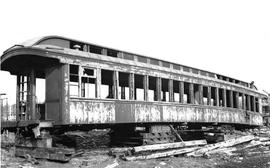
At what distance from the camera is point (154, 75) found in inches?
535

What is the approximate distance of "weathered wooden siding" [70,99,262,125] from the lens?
409 inches

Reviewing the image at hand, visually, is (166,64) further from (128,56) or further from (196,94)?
(196,94)

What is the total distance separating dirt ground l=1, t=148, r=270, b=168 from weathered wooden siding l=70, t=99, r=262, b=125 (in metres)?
1.28

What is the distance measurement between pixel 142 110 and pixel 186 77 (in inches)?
151

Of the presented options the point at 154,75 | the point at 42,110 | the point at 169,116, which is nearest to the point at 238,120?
the point at 169,116

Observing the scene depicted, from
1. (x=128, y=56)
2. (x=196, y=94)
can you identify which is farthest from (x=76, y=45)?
(x=196, y=94)

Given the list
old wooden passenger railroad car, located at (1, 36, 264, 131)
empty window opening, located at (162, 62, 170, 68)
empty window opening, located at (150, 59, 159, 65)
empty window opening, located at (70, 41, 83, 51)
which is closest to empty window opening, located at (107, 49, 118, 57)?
old wooden passenger railroad car, located at (1, 36, 264, 131)

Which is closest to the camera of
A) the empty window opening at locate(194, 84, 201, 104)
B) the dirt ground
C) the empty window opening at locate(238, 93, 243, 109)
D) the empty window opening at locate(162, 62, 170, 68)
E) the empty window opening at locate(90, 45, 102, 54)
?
the dirt ground

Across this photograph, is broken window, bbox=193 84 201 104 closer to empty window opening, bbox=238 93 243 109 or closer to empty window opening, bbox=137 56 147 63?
empty window opening, bbox=137 56 147 63

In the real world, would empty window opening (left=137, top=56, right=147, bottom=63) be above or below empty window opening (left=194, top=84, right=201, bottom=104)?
above

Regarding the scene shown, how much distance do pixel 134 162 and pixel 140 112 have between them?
3.22 metres

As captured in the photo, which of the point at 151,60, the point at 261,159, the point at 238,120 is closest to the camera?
the point at 261,159

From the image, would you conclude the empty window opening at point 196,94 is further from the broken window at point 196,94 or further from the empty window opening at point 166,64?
the empty window opening at point 166,64

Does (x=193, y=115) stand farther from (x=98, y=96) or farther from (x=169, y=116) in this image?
(x=98, y=96)
